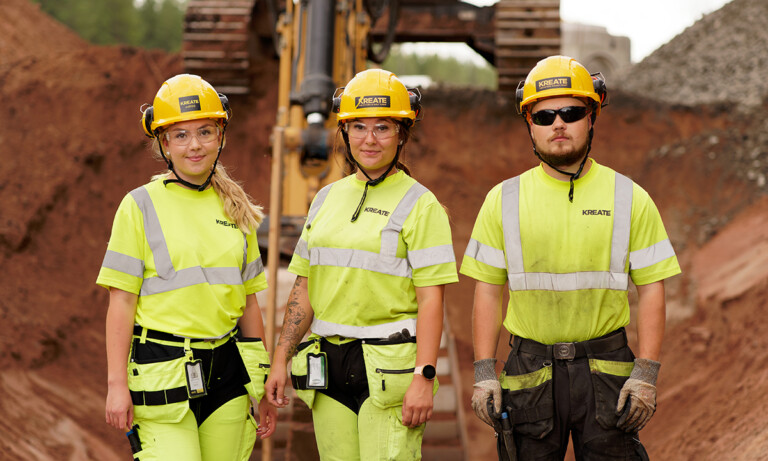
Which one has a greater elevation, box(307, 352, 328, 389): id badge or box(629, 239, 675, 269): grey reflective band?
box(629, 239, 675, 269): grey reflective band

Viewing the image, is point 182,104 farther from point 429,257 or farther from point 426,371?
point 426,371

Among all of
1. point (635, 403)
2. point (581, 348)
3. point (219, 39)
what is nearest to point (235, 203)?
point (581, 348)

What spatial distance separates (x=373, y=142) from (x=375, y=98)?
195 millimetres

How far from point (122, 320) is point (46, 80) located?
38.9 feet

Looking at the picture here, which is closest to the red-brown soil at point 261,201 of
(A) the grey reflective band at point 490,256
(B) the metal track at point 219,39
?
(B) the metal track at point 219,39

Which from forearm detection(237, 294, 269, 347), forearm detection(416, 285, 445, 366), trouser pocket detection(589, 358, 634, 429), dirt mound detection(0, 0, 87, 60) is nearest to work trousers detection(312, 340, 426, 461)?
forearm detection(416, 285, 445, 366)

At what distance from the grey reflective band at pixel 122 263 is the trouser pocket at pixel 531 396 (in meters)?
1.64

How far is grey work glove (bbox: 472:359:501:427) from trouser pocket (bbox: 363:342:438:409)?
0.74 feet

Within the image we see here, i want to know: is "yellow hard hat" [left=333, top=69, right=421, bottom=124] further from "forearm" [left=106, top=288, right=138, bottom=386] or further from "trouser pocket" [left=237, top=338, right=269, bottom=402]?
"forearm" [left=106, top=288, right=138, bottom=386]

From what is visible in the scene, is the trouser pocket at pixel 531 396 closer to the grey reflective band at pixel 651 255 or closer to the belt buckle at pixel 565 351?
the belt buckle at pixel 565 351

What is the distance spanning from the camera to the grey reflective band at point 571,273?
3.60m

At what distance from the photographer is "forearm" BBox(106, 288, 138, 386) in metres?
3.39

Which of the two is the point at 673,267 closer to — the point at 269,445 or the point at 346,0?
the point at 269,445

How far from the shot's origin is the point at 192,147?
365 cm
